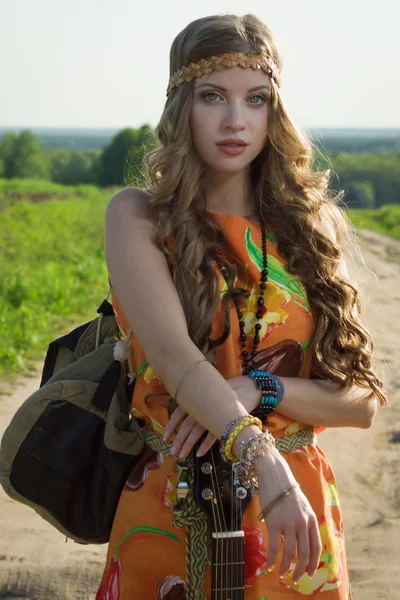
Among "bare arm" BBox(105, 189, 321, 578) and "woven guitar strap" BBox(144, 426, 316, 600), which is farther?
"woven guitar strap" BBox(144, 426, 316, 600)

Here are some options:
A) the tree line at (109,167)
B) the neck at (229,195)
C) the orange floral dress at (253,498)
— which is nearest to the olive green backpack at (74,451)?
the orange floral dress at (253,498)

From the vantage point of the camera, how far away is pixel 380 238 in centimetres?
2244

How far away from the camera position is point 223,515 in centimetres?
206

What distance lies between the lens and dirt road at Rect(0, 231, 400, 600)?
12.7 feet

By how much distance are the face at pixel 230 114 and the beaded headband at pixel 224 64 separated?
11mm

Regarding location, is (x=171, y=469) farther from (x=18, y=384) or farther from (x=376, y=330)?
(x=376, y=330)

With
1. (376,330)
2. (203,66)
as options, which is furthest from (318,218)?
(376,330)

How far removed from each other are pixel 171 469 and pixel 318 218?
2.49 feet

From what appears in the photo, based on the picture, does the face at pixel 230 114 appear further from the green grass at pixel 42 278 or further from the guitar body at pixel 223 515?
the green grass at pixel 42 278

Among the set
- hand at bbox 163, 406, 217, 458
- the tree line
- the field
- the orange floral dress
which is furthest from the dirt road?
→ the tree line

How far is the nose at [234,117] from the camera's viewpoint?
7.07 ft

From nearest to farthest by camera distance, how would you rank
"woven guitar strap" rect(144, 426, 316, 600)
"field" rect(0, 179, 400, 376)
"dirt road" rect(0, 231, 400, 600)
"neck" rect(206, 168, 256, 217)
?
"woven guitar strap" rect(144, 426, 316, 600)
"neck" rect(206, 168, 256, 217)
"dirt road" rect(0, 231, 400, 600)
"field" rect(0, 179, 400, 376)

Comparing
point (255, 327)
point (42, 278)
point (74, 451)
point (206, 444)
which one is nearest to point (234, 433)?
point (206, 444)

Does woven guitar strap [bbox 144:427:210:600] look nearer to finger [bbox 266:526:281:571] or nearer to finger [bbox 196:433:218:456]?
finger [bbox 196:433:218:456]
